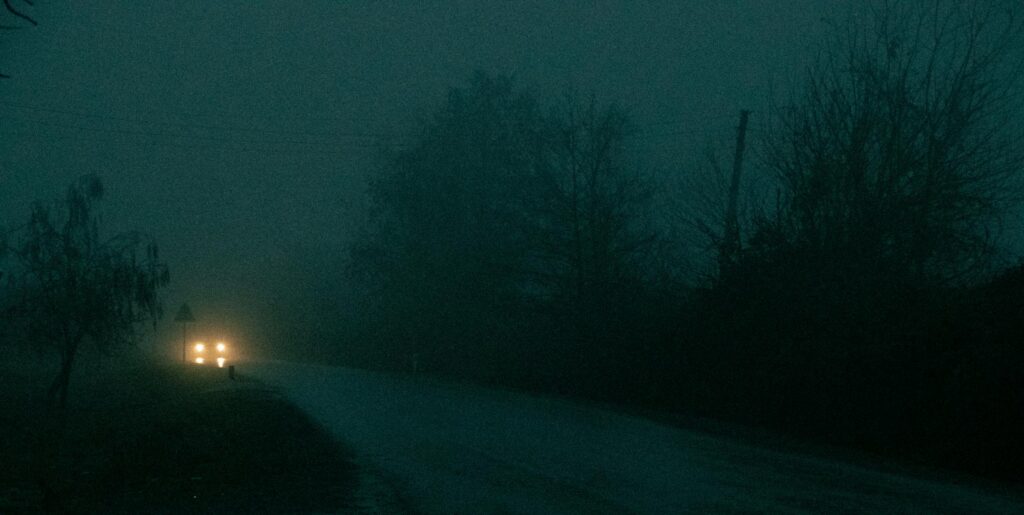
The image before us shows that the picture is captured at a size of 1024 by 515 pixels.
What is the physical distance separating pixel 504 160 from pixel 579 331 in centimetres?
1313

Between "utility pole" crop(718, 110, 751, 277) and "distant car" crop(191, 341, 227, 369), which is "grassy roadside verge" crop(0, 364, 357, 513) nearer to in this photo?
"utility pole" crop(718, 110, 751, 277)

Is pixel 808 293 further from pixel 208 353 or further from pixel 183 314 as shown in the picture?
pixel 208 353

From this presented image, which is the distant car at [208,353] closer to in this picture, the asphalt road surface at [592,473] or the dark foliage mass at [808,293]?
the dark foliage mass at [808,293]

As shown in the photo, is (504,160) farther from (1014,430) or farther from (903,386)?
(1014,430)

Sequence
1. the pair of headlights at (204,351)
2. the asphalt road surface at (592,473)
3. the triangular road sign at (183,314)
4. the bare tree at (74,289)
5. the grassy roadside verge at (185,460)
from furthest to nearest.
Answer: the pair of headlights at (204,351)
the triangular road sign at (183,314)
the bare tree at (74,289)
the grassy roadside verge at (185,460)
the asphalt road surface at (592,473)

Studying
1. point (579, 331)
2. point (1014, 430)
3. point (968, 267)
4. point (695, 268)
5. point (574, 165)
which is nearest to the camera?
point (1014, 430)

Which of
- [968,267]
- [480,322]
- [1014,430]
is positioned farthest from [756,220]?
[480,322]

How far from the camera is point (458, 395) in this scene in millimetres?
29219

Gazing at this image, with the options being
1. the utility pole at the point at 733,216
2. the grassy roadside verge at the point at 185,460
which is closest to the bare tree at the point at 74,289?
the grassy roadside verge at the point at 185,460

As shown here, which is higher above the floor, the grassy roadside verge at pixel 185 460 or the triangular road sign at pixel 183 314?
the triangular road sign at pixel 183 314

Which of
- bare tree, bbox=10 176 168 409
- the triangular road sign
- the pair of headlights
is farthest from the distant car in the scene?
bare tree, bbox=10 176 168 409

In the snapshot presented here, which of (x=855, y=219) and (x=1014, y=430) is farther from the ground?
(x=855, y=219)

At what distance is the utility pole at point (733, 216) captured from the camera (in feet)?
88.6

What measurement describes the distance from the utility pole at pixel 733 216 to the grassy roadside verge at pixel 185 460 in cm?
1130
